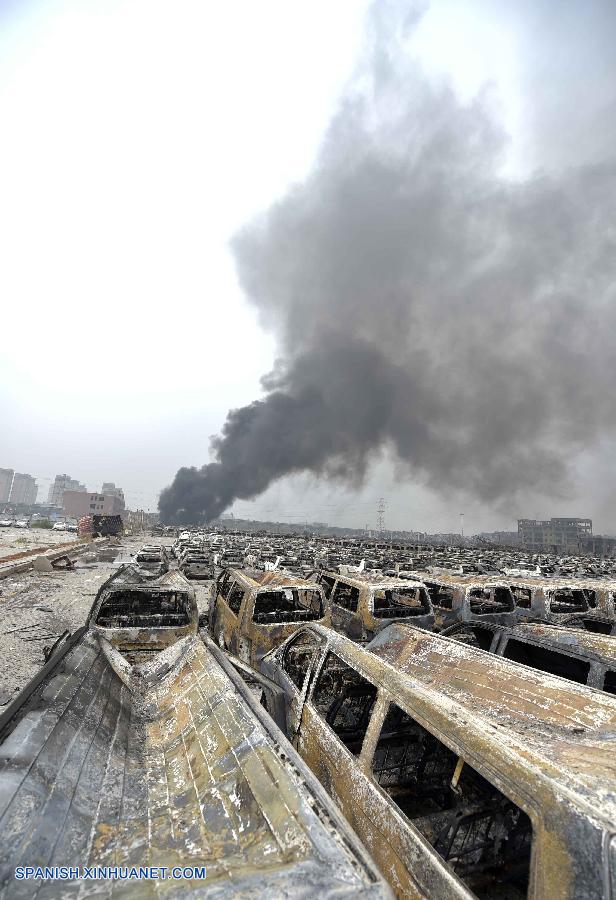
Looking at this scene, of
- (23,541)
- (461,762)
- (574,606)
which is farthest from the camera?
(23,541)

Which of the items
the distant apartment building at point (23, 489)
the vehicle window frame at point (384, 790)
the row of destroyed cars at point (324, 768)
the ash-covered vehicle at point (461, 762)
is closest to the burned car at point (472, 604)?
the row of destroyed cars at point (324, 768)

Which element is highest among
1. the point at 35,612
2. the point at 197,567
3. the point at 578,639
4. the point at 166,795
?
the point at 578,639

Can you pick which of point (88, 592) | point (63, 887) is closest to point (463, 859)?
point (63, 887)

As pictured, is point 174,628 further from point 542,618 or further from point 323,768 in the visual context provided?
Answer: point 542,618

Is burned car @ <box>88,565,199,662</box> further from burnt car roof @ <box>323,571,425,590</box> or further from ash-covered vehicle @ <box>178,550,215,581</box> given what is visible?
ash-covered vehicle @ <box>178,550,215,581</box>

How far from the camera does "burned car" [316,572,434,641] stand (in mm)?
6152

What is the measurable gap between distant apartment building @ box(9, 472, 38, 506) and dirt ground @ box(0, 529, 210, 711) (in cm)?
19115

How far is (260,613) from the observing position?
5.93 meters

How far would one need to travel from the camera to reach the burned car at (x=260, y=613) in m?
5.41

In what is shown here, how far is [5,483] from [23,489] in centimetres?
1822

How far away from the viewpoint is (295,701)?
355cm

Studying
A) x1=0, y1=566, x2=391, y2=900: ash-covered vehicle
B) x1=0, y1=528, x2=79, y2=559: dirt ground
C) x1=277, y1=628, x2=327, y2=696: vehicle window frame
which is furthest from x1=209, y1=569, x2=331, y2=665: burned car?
x1=0, y1=528, x2=79, y2=559: dirt ground

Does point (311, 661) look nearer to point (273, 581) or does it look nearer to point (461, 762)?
point (461, 762)

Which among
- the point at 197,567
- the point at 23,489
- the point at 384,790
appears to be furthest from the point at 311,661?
the point at 23,489
